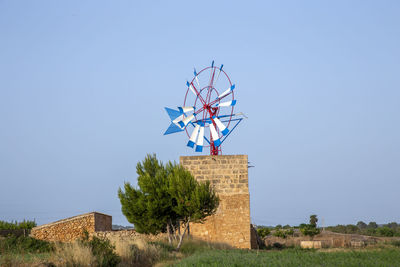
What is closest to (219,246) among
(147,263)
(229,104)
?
(147,263)

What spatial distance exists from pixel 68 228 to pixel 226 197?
845 cm

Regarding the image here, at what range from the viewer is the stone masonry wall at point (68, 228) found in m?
23.2

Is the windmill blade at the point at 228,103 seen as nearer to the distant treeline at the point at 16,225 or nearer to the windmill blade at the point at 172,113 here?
the windmill blade at the point at 172,113

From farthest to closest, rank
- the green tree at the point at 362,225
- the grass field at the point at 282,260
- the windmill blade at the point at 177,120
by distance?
the green tree at the point at 362,225, the windmill blade at the point at 177,120, the grass field at the point at 282,260

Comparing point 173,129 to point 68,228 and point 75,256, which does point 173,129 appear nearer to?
point 68,228

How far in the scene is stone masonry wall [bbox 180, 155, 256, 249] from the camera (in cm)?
2248

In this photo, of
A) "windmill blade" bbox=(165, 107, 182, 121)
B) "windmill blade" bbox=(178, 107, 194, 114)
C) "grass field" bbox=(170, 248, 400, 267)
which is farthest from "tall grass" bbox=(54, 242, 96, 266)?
"windmill blade" bbox=(178, 107, 194, 114)

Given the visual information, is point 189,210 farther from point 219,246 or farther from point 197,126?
point 197,126

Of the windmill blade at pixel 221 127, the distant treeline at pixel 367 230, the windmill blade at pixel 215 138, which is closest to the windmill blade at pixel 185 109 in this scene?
the windmill blade at pixel 221 127

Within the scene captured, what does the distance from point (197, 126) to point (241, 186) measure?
13.4ft

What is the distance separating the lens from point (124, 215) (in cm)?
2202

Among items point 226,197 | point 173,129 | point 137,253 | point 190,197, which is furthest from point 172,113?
point 137,253

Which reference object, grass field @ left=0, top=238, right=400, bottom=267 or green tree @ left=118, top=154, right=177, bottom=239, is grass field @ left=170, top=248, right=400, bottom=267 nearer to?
A: grass field @ left=0, top=238, right=400, bottom=267

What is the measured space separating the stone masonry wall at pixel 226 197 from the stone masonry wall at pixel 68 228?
545 centimetres
